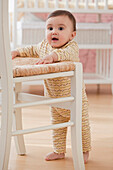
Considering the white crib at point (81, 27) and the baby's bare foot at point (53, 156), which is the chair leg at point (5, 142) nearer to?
the baby's bare foot at point (53, 156)

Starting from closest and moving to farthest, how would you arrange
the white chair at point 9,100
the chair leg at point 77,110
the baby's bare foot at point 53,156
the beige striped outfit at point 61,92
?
the white chair at point 9,100
the chair leg at point 77,110
the beige striped outfit at point 61,92
the baby's bare foot at point 53,156

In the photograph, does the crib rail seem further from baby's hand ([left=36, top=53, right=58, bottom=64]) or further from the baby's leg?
baby's hand ([left=36, top=53, right=58, bottom=64])

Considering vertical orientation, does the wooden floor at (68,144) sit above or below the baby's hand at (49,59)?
below

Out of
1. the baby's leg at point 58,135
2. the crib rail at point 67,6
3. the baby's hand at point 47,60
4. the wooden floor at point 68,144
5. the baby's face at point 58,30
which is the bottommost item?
the wooden floor at point 68,144

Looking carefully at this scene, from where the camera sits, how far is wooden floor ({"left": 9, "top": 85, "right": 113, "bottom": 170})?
4.62 ft

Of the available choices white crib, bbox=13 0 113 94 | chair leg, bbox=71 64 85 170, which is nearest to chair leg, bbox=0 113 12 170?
chair leg, bbox=71 64 85 170

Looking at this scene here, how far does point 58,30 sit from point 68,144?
23.4 inches

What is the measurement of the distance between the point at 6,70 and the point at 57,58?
0.86 feet

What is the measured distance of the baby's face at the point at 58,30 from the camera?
139cm

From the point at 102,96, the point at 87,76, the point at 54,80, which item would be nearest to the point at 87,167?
the point at 54,80

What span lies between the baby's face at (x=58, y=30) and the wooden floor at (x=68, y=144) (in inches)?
18.7

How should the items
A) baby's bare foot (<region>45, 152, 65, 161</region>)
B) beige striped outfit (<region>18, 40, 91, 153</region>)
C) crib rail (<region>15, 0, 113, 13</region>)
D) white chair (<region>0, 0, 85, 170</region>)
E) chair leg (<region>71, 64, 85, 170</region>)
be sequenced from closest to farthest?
1. white chair (<region>0, 0, 85, 170</region>)
2. chair leg (<region>71, 64, 85, 170</region>)
3. beige striped outfit (<region>18, 40, 91, 153</region>)
4. baby's bare foot (<region>45, 152, 65, 161</region>)
5. crib rail (<region>15, 0, 113, 13</region>)

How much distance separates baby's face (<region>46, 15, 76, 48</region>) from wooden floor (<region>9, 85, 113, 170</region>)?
47cm

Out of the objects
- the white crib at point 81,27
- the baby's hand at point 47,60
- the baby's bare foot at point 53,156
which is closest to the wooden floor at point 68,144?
the baby's bare foot at point 53,156
